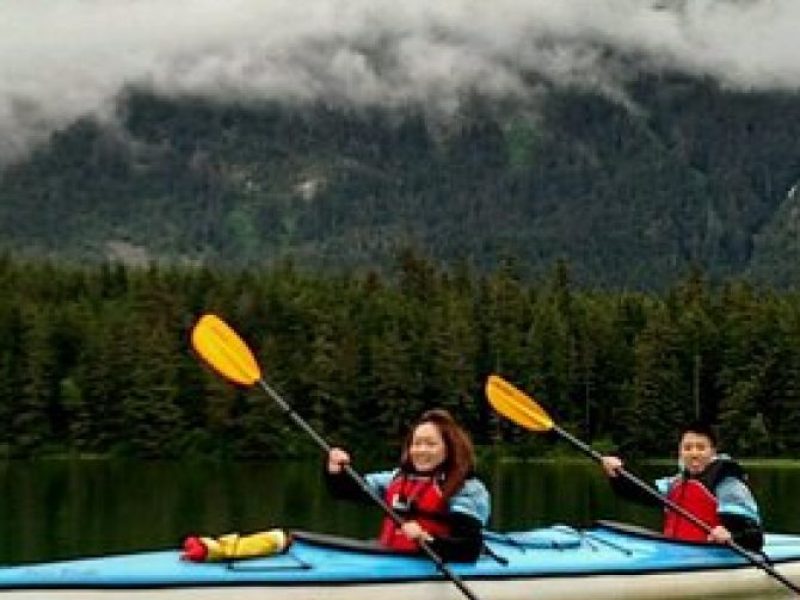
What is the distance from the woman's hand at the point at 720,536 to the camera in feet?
45.7

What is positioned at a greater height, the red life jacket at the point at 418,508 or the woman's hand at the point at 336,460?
the woman's hand at the point at 336,460

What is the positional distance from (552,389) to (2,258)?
146 feet

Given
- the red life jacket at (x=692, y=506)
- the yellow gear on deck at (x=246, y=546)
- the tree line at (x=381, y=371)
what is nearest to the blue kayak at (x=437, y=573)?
the yellow gear on deck at (x=246, y=546)

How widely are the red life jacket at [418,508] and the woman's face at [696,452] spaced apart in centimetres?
313

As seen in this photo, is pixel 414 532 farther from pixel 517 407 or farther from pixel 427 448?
pixel 517 407

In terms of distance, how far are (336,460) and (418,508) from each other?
75 centimetres

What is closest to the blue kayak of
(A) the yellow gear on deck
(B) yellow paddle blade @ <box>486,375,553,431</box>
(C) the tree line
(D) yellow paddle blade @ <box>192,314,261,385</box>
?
(A) the yellow gear on deck

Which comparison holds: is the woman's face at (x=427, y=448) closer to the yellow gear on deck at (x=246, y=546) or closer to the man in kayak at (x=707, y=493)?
the yellow gear on deck at (x=246, y=546)

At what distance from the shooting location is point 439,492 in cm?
1241

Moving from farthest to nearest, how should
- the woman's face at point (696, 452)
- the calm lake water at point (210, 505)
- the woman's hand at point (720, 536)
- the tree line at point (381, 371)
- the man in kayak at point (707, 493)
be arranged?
the tree line at point (381, 371), the calm lake water at point (210, 505), the woman's face at point (696, 452), the man in kayak at point (707, 493), the woman's hand at point (720, 536)

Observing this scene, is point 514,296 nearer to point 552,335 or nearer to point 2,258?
point 552,335

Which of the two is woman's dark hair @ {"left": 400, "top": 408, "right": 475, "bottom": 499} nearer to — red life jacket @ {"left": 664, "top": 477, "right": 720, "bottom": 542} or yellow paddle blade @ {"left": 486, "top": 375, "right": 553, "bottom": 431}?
red life jacket @ {"left": 664, "top": 477, "right": 720, "bottom": 542}

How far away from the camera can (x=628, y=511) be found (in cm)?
3797

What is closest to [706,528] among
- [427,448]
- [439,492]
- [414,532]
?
[439,492]
